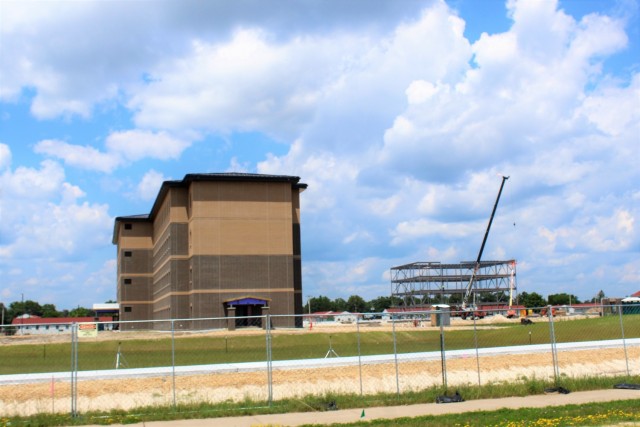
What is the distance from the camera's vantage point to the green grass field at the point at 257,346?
2981 centimetres

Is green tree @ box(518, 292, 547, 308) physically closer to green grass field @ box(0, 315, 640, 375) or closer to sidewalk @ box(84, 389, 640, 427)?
green grass field @ box(0, 315, 640, 375)

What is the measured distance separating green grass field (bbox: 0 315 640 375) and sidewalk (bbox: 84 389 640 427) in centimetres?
1330

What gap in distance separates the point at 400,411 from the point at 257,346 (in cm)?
2070

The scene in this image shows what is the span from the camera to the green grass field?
1174 inches

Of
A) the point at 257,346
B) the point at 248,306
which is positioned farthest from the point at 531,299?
the point at 257,346

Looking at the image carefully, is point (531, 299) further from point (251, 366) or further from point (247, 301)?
point (251, 366)

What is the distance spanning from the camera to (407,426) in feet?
44.7

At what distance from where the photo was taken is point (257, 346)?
36000 mm

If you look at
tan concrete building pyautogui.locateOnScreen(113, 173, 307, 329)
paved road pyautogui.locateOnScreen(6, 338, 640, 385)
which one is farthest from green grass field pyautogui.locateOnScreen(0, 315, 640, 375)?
tan concrete building pyautogui.locateOnScreen(113, 173, 307, 329)

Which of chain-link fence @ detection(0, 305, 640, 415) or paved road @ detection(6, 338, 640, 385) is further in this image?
paved road @ detection(6, 338, 640, 385)

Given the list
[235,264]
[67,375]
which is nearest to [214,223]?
[235,264]

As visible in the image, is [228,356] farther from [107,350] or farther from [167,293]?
[167,293]

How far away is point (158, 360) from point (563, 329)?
2515 cm

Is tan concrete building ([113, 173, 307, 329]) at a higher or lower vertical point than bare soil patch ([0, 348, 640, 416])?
higher
